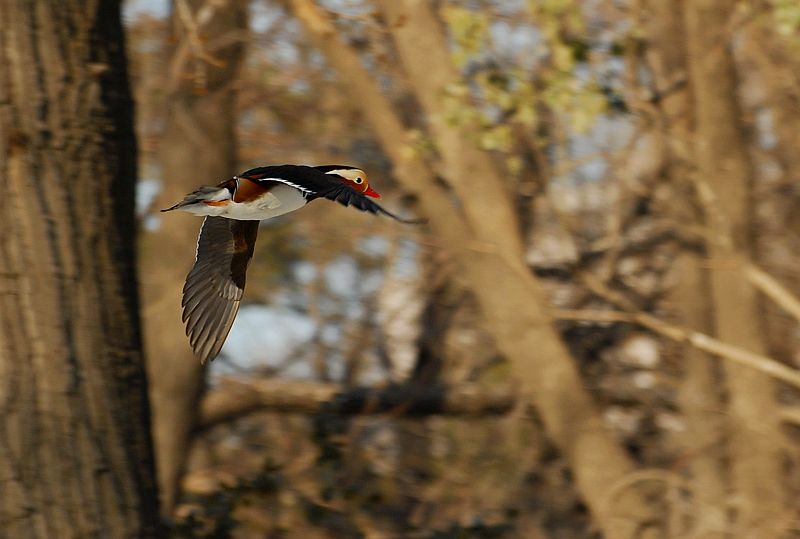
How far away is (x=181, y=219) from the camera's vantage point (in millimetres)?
6645

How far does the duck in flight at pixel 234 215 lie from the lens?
234 cm

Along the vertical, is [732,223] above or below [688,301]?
above

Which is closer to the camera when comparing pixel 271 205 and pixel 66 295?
pixel 271 205

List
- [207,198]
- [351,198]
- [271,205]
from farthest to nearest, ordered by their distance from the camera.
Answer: [271,205], [207,198], [351,198]

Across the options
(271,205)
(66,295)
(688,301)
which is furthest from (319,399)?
(271,205)

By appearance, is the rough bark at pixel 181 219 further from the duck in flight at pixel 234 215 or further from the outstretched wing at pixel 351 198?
the outstretched wing at pixel 351 198

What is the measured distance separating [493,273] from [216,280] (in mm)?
2632

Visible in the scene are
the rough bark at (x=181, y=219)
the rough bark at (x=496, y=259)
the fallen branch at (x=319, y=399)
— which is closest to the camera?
the rough bark at (x=496, y=259)

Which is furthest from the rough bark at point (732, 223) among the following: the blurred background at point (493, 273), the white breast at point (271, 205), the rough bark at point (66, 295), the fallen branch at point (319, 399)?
the white breast at point (271, 205)

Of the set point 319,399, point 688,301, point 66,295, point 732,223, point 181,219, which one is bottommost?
point 319,399

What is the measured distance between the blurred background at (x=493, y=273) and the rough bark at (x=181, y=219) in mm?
Result: 16

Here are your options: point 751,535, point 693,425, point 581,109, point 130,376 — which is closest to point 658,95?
point 581,109

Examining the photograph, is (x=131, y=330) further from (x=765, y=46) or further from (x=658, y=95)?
(x=765, y=46)

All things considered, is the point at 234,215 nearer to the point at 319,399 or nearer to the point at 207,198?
the point at 207,198
